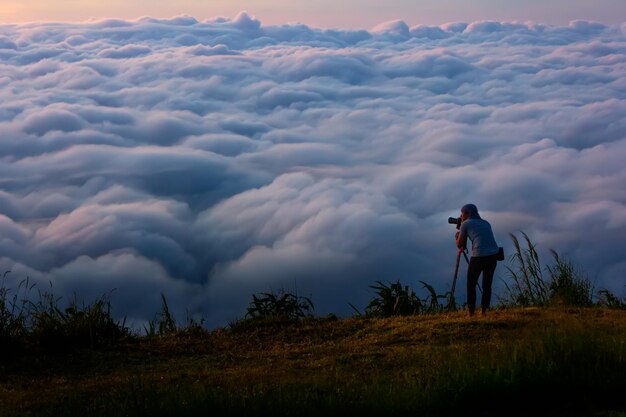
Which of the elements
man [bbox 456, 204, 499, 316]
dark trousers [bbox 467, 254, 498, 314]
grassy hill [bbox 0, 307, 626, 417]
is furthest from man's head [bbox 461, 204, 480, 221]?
grassy hill [bbox 0, 307, 626, 417]

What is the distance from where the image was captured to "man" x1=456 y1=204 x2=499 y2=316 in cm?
1062

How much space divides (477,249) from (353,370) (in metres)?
3.10

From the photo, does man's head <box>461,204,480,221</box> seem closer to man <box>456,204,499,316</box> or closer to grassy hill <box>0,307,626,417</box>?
man <box>456,204,499,316</box>

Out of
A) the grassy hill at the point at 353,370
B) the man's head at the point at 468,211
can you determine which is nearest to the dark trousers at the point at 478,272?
the grassy hill at the point at 353,370

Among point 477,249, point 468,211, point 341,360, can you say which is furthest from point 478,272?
point 341,360

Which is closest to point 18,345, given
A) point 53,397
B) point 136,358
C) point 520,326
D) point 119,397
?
point 136,358

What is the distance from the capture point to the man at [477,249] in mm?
10617

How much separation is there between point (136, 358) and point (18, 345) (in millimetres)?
1405

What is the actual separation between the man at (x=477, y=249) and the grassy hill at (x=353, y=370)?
1.44 feet

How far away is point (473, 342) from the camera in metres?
9.20

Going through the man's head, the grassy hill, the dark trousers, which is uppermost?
the man's head

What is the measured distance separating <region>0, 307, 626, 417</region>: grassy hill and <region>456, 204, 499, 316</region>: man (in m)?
0.44

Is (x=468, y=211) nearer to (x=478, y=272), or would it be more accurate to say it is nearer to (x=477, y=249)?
(x=477, y=249)

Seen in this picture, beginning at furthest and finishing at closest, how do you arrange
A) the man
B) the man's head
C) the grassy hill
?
the man's head → the man → the grassy hill
